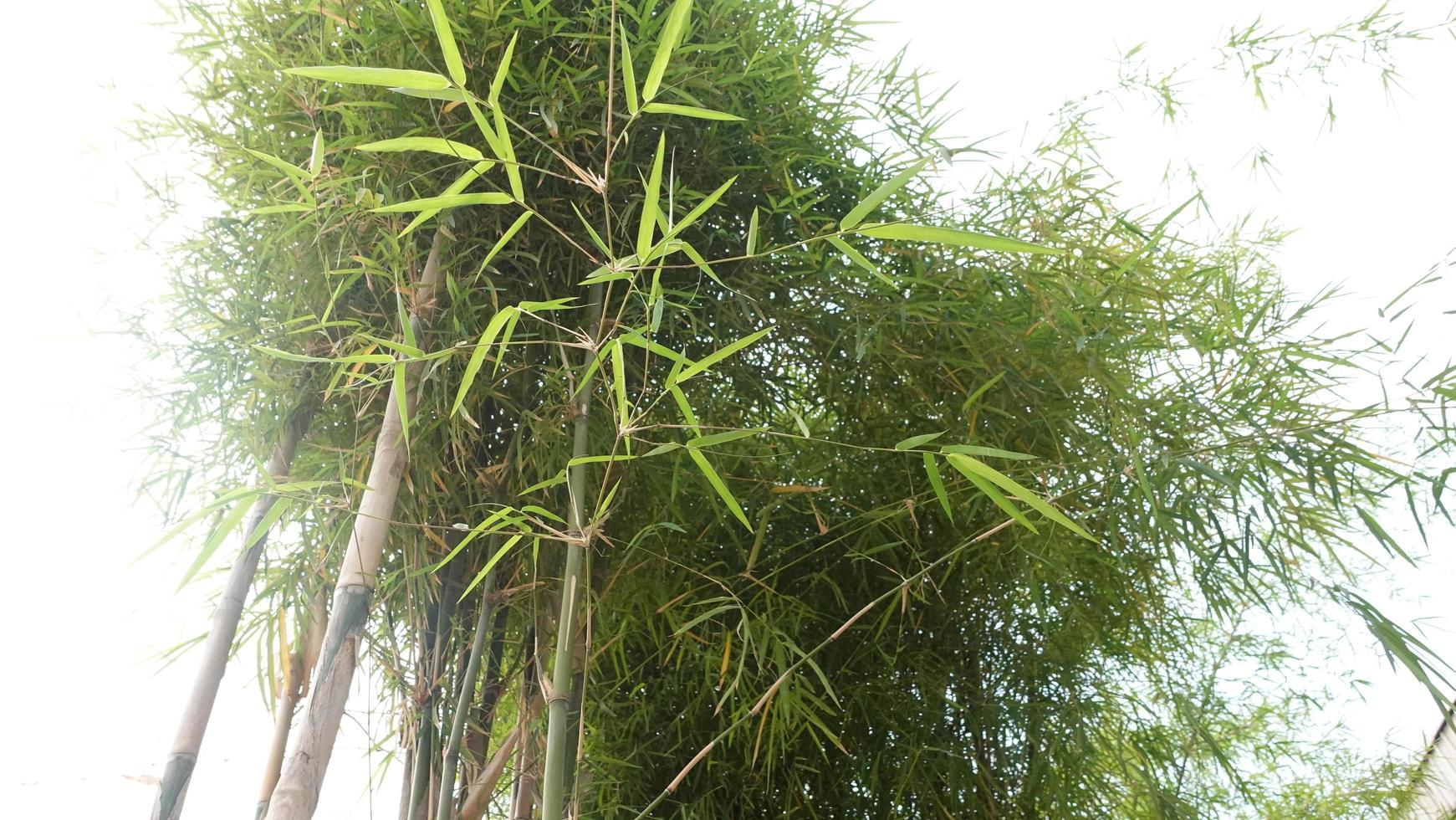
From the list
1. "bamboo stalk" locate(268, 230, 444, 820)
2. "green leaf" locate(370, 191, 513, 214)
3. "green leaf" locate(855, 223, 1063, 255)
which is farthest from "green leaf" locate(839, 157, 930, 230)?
"bamboo stalk" locate(268, 230, 444, 820)

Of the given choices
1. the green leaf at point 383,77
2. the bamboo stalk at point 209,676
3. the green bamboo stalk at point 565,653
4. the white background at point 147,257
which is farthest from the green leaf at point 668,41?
the white background at point 147,257

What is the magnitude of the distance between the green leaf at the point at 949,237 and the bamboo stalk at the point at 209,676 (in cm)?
93

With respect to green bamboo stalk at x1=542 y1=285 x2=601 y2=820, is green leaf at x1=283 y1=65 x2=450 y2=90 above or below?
above

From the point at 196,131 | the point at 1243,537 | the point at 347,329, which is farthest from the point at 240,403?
the point at 1243,537

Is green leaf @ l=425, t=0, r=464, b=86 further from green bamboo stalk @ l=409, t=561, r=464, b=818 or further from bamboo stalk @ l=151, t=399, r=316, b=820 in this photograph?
green bamboo stalk @ l=409, t=561, r=464, b=818

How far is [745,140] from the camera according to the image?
1.86 meters

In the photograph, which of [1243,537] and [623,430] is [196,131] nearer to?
[623,430]

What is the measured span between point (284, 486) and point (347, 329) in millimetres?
563

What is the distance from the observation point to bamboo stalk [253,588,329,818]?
1591mm

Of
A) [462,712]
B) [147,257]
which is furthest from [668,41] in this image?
[147,257]

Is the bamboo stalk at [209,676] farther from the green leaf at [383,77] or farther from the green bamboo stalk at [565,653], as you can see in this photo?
the green leaf at [383,77]

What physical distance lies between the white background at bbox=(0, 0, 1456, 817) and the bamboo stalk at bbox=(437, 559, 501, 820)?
0.41 metres

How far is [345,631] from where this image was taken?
1329 millimetres

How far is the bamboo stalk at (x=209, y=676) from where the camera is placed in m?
1.42
